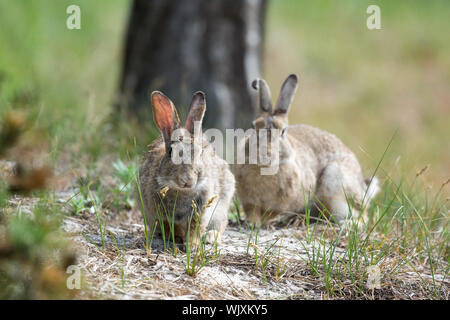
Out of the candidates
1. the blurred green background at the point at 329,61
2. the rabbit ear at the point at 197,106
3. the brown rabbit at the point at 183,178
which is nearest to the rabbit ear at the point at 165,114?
the brown rabbit at the point at 183,178

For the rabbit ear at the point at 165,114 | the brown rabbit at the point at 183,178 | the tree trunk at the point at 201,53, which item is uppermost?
the tree trunk at the point at 201,53

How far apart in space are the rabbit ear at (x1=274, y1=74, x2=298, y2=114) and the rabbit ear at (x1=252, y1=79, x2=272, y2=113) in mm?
96

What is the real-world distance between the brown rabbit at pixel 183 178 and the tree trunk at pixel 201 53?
132 inches

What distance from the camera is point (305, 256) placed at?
13.0 feet

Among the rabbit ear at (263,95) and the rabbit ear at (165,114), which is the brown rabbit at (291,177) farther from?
the rabbit ear at (165,114)

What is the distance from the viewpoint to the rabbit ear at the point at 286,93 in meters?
4.77

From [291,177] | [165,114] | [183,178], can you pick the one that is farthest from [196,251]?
[291,177]

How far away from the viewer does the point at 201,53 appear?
7648 millimetres

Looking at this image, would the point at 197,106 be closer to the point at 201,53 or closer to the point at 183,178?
the point at 183,178

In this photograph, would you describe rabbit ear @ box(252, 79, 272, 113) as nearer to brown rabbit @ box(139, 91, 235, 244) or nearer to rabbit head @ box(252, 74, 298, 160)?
rabbit head @ box(252, 74, 298, 160)

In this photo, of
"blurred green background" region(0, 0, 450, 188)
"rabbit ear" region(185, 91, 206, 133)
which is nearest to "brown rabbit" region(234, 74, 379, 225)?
"rabbit ear" region(185, 91, 206, 133)

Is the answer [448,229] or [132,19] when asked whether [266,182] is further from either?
[132,19]

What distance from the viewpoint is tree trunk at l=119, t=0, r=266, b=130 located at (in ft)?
24.9
